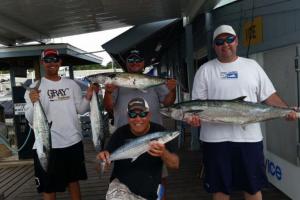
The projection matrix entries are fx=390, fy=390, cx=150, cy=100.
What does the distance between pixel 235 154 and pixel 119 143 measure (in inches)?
39.7

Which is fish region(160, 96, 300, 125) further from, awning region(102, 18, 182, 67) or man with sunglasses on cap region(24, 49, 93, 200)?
awning region(102, 18, 182, 67)

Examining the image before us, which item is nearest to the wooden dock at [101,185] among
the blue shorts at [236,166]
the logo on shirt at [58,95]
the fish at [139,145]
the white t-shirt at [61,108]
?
the white t-shirt at [61,108]

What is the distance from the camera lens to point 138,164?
310 cm

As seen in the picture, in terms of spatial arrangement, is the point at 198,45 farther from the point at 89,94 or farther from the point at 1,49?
the point at 89,94

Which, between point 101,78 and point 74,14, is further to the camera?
point 74,14

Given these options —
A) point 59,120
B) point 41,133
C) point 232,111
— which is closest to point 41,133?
point 41,133

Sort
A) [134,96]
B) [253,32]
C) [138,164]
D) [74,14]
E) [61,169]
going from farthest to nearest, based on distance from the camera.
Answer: [74,14], [253,32], [61,169], [134,96], [138,164]

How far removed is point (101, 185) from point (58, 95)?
2.56 metres

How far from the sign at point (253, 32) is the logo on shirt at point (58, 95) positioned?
2.56m

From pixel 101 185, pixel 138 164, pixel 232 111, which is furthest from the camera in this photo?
pixel 101 185

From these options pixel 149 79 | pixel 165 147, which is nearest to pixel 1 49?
pixel 149 79

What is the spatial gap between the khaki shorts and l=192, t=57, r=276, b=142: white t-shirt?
839 millimetres

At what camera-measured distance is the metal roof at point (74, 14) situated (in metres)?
5.97

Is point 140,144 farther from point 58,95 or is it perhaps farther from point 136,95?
point 58,95
